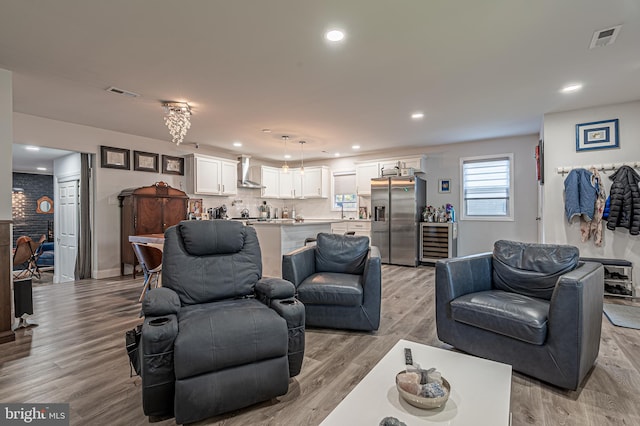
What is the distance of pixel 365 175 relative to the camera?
737cm

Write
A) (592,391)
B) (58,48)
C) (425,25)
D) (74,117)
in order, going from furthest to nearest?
(74,117) < (58,48) < (425,25) < (592,391)

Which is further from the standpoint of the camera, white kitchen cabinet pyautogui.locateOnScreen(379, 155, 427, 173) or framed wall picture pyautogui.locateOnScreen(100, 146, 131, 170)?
white kitchen cabinet pyautogui.locateOnScreen(379, 155, 427, 173)

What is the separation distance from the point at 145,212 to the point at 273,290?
13.8 ft

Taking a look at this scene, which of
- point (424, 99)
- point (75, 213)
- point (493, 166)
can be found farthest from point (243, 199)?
point (493, 166)

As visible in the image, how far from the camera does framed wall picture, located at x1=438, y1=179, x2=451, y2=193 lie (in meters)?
6.60

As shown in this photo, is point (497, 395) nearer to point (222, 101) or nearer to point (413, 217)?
point (222, 101)

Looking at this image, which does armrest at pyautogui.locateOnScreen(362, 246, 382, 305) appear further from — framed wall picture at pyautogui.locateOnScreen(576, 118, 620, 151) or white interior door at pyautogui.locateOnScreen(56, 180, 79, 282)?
white interior door at pyautogui.locateOnScreen(56, 180, 79, 282)

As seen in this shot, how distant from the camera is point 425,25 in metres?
2.38

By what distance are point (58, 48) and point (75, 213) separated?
381cm

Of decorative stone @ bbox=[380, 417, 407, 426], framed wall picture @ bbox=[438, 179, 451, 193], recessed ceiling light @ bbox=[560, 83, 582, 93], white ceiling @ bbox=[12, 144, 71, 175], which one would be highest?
recessed ceiling light @ bbox=[560, 83, 582, 93]

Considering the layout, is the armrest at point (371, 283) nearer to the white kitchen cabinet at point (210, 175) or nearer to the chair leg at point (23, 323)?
the chair leg at point (23, 323)

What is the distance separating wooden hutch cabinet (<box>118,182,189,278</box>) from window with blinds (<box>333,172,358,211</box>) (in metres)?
3.85

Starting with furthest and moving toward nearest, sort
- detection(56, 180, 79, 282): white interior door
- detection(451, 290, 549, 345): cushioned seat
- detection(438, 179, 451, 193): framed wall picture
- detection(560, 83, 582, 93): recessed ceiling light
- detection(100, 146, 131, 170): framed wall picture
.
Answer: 1. detection(438, 179, 451, 193): framed wall picture
2. detection(56, 180, 79, 282): white interior door
3. detection(100, 146, 131, 170): framed wall picture
4. detection(560, 83, 582, 93): recessed ceiling light
5. detection(451, 290, 549, 345): cushioned seat

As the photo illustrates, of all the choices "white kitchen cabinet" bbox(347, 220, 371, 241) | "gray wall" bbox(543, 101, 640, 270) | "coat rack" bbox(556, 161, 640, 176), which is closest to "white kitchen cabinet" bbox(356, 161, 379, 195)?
"white kitchen cabinet" bbox(347, 220, 371, 241)
